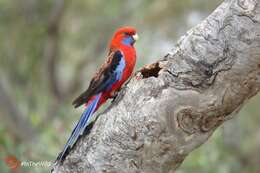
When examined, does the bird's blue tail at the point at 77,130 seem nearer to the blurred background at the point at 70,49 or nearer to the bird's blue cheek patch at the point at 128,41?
the bird's blue cheek patch at the point at 128,41

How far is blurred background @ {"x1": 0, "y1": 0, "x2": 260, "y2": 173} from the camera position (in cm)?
867

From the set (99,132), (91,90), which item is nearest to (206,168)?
(91,90)

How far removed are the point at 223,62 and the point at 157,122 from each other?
35 cm

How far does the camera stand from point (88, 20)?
12125 mm

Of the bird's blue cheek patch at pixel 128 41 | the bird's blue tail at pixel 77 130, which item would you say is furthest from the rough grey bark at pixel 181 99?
the bird's blue cheek patch at pixel 128 41

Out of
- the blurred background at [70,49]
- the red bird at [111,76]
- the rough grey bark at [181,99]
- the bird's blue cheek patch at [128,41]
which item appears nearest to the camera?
the rough grey bark at [181,99]

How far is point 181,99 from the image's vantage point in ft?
7.67

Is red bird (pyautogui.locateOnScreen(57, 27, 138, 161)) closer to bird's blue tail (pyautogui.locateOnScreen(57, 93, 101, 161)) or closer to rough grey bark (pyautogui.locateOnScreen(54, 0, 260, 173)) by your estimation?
bird's blue tail (pyautogui.locateOnScreen(57, 93, 101, 161))

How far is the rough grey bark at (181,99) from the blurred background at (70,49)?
5297 millimetres

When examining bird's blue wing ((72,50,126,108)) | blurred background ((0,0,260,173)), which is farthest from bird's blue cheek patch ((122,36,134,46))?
blurred background ((0,0,260,173))

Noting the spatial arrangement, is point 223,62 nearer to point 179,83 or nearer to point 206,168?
point 179,83

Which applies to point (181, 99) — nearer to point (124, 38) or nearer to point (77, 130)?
point (77, 130)

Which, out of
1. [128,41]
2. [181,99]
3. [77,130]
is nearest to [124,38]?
[128,41]

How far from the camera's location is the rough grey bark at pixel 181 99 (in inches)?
88.6
